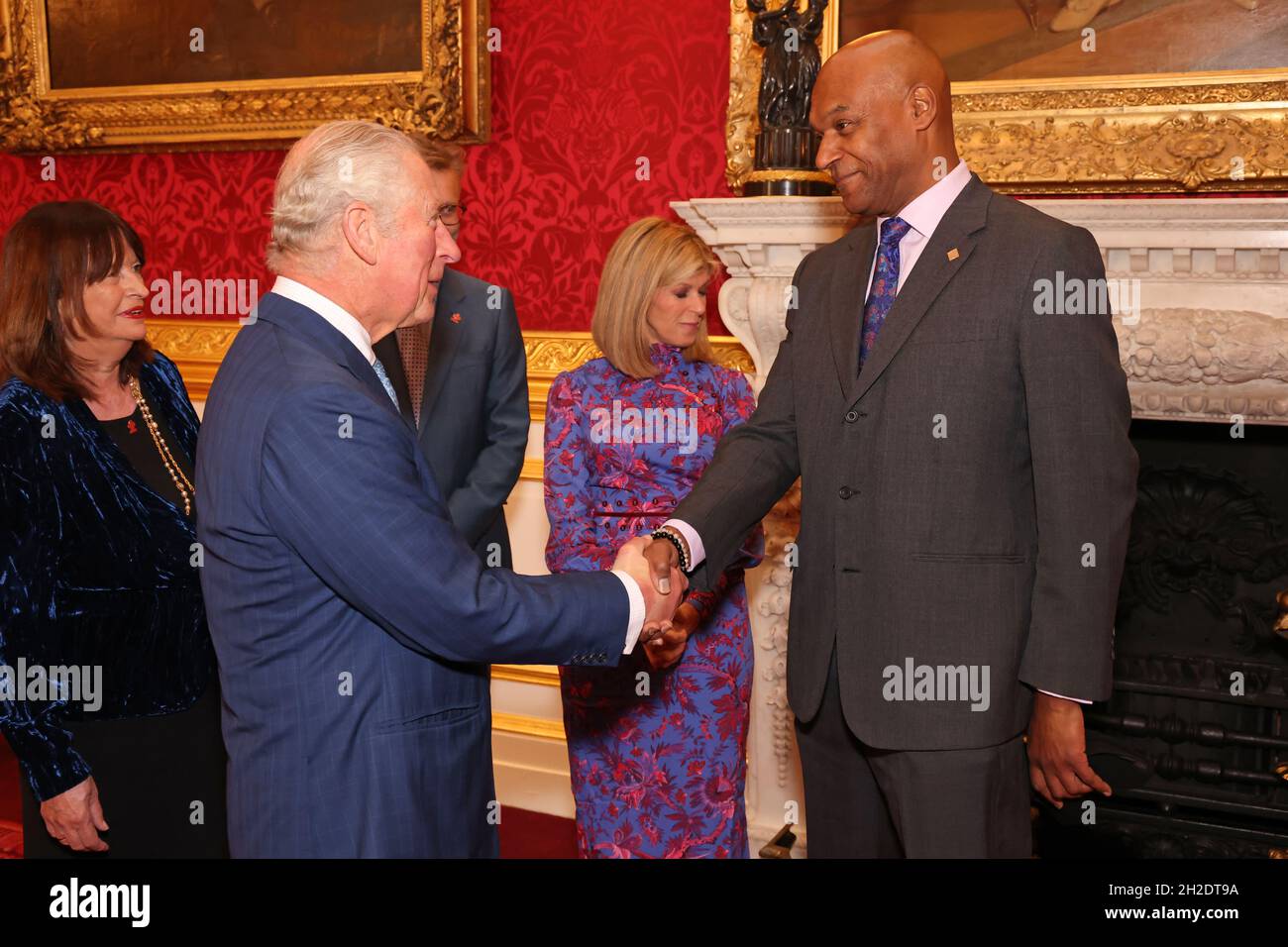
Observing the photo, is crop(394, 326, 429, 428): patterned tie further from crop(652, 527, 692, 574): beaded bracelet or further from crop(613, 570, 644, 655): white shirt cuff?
crop(613, 570, 644, 655): white shirt cuff

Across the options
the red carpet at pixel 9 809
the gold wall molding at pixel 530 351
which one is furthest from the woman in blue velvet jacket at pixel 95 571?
the red carpet at pixel 9 809

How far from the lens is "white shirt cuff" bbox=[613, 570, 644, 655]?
6.83 feet

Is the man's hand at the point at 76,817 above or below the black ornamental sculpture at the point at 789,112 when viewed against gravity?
below

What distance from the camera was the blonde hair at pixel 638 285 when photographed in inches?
134

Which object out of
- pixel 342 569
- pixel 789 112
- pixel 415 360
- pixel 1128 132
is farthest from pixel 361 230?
pixel 1128 132

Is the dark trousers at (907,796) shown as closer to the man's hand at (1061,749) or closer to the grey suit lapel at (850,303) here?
the man's hand at (1061,749)

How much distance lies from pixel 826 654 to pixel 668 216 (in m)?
2.42

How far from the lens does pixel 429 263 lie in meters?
1.97

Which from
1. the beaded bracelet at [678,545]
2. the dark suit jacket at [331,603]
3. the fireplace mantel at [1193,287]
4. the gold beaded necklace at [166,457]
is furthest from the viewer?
the fireplace mantel at [1193,287]

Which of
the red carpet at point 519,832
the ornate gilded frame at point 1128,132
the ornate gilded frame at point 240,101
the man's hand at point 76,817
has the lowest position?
the red carpet at point 519,832

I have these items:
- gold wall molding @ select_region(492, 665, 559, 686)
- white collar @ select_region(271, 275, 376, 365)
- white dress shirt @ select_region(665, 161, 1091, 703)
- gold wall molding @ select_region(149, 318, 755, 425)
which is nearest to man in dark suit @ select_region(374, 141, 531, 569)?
gold wall molding @ select_region(149, 318, 755, 425)

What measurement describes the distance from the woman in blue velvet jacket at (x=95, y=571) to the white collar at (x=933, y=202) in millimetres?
1668
